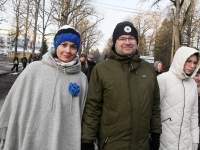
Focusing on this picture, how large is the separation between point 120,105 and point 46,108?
72cm

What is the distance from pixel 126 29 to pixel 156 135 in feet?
3.80

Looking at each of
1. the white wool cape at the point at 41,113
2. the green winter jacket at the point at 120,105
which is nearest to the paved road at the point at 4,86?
the white wool cape at the point at 41,113

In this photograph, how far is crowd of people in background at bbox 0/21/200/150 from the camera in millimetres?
2260

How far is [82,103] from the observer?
2.46 meters

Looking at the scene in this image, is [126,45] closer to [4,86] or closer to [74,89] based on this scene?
[74,89]

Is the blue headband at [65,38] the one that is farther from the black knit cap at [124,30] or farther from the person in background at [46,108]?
the black knit cap at [124,30]

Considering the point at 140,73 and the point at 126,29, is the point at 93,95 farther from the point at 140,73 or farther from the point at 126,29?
the point at 126,29

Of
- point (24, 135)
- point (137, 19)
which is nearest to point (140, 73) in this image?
point (24, 135)

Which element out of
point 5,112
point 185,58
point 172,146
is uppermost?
point 185,58

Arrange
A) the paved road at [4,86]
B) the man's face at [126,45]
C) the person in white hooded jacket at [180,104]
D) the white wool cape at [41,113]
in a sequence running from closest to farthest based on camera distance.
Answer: the white wool cape at [41,113], the man's face at [126,45], the person in white hooded jacket at [180,104], the paved road at [4,86]

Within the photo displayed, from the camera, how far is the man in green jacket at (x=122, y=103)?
2.27m

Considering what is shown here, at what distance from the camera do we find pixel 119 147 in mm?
2262

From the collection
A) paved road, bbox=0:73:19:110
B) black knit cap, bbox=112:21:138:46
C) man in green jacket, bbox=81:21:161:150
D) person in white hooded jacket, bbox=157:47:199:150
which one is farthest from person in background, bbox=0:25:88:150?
paved road, bbox=0:73:19:110

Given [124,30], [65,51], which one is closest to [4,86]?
[65,51]
